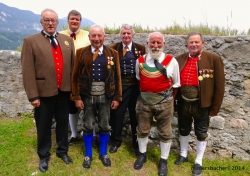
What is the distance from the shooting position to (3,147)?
358cm

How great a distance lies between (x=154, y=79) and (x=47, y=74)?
4.72 ft

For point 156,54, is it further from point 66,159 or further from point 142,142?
point 66,159

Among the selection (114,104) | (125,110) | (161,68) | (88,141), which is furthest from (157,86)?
(88,141)

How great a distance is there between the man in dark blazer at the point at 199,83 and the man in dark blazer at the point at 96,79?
3.12 feet

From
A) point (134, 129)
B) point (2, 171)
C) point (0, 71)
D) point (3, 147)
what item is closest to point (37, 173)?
point (2, 171)

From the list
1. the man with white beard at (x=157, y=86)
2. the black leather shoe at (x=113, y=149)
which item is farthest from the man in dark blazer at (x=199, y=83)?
the black leather shoe at (x=113, y=149)

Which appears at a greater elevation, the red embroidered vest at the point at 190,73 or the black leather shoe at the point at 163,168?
the red embroidered vest at the point at 190,73

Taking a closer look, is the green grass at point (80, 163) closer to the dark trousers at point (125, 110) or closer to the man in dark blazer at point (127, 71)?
the dark trousers at point (125, 110)

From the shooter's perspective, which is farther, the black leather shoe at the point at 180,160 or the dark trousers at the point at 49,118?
the black leather shoe at the point at 180,160

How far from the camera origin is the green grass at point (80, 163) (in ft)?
9.99

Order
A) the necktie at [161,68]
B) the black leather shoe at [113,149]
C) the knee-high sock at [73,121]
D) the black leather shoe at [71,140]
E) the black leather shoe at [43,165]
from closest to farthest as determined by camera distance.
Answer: the necktie at [161,68] < the black leather shoe at [43,165] < the black leather shoe at [113,149] < the knee-high sock at [73,121] < the black leather shoe at [71,140]

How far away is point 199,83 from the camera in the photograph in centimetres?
279

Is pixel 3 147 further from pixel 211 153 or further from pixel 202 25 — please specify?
pixel 202 25

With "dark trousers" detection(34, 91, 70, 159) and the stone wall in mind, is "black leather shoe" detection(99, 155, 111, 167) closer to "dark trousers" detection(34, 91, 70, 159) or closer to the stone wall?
"dark trousers" detection(34, 91, 70, 159)
